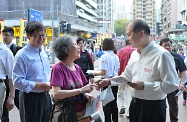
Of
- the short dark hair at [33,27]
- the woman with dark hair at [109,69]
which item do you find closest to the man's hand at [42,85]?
the short dark hair at [33,27]

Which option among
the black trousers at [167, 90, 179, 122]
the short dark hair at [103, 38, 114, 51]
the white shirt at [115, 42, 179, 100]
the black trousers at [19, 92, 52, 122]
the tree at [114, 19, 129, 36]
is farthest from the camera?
the tree at [114, 19, 129, 36]

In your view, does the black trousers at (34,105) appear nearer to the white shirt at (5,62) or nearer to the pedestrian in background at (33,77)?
the pedestrian in background at (33,77)

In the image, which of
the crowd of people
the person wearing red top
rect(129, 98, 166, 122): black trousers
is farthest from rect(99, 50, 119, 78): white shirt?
rect(129, 98, 166, 122): black trousers

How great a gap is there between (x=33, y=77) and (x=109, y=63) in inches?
110

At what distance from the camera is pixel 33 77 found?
394 cm

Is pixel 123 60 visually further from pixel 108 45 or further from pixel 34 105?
pixel 34 105

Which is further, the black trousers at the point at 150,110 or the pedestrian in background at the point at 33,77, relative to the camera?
the pedestrian in background at the point at 33,77

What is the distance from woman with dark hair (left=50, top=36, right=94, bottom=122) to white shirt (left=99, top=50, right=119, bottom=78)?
113 inches

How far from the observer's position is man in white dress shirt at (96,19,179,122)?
330 centimetres

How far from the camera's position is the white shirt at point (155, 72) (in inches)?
129

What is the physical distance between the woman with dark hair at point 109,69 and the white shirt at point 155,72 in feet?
8.63

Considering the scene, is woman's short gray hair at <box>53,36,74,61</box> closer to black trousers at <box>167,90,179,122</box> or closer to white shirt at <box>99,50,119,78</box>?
white shirt at <box>99,50,119,78</box>

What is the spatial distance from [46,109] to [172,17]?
114739 millimetres

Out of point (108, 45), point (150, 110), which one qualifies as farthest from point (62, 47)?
point (108, 45)
